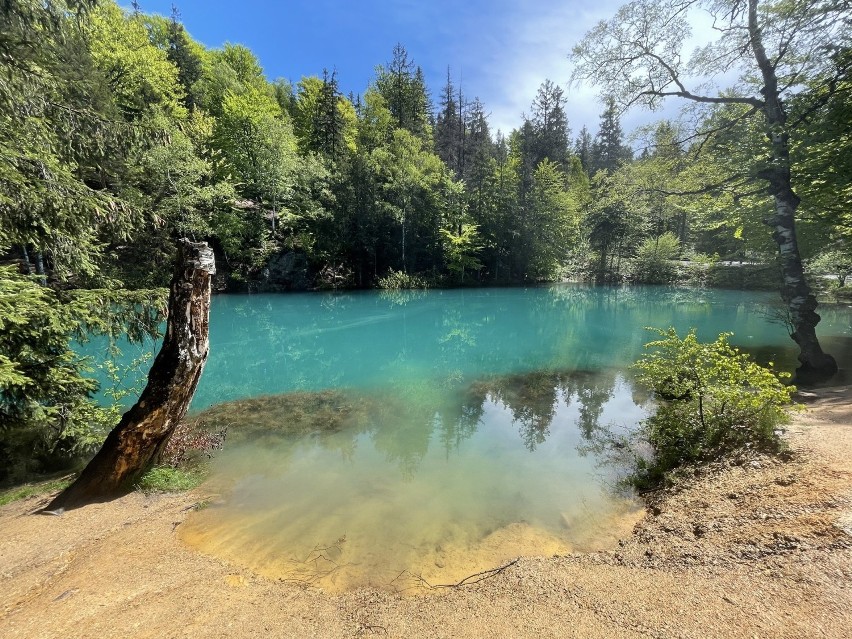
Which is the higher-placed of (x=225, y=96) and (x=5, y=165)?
(x=225, y=96)

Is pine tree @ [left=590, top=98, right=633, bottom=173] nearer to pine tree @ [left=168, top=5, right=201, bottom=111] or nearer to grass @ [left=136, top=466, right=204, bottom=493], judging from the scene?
pine tree @ [left=168, top=5, right=201, bottom=111]

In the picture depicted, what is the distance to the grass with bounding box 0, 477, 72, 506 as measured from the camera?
4695 millimetres

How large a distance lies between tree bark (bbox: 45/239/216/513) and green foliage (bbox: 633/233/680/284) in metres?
43.1

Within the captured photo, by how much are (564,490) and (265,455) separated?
4844 millimetres

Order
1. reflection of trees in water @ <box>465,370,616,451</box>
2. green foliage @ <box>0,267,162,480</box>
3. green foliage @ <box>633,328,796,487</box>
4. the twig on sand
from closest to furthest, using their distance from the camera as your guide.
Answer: the twig on sand < green foliage @ <box>0,267,162,480</box> < green foliage @ <box>633,328,796,487</box> < reflection of trees in water @ <box>465,370,616,451</box>

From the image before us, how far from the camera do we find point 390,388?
1098 centimetres

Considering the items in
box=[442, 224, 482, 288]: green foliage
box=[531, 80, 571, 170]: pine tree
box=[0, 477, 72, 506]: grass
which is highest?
box=[531, 80, 571, 170]: pine tree

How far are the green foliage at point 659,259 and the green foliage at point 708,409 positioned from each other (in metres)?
38.9

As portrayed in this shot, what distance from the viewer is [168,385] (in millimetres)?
4633

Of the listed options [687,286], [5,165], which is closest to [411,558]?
[5,165]

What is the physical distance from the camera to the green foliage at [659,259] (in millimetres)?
39156

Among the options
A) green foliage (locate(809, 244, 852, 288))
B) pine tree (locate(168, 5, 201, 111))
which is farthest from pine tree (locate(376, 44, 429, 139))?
green foliage (locate(809, 244, 852, 288))

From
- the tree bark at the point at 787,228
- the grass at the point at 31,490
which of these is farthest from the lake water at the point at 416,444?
the tree bark at the point at 787,228

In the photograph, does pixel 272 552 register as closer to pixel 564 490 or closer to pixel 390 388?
pixel 564 490
